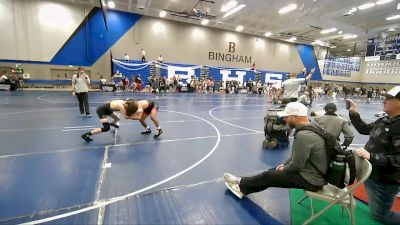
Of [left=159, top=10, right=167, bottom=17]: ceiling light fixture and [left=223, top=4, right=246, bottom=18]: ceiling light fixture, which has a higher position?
[left=159, top=10, right=167, bottom=17]: ceiling light fixture

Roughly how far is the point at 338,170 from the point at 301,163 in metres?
0.35

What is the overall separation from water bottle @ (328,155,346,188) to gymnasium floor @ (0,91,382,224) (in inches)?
28.9

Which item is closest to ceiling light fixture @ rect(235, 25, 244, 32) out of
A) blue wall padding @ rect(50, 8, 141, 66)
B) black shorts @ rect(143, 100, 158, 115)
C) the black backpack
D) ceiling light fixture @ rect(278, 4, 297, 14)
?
ceiling light fixture @ rect(278, 4, 297, 14)

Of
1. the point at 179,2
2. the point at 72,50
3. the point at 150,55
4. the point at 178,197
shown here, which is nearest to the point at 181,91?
the point at 150,55

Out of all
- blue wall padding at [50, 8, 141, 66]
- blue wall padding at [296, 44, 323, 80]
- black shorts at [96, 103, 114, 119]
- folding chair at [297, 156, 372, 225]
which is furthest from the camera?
blue wall padding at [296, 44, 323, 80]

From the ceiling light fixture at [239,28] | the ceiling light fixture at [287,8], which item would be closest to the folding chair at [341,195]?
the ceiling light fixture at [287,8]

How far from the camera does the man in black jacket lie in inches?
90.7

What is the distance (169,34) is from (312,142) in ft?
76.2

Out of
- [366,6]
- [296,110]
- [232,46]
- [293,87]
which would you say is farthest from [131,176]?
[232,46]

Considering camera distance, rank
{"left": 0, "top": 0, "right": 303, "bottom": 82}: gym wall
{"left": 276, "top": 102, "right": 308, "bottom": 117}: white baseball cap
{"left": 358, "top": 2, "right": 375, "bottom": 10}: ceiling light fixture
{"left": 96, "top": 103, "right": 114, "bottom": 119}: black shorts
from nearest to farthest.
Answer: {"left": 276, "top": 102, "right": 308, "bottom": 117}: white baseball cap
{"left": 96, "top": 103, "right": 114, "bottom": 119}: black shorts
{"left": 358, "top": 2, "right": 375, "bottom": 10}: ceiling light fixture
{"left": 0, "top": 0, "right": 303, "bottom": 82}: gym wall

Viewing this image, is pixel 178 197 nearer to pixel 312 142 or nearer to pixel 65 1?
pixel 312 142

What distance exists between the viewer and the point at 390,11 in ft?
61.2

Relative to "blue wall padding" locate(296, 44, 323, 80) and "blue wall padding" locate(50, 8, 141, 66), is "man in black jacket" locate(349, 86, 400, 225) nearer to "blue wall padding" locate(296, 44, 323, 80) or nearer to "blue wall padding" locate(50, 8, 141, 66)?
"blue wall padding" locate(50, 8, 141, 66)

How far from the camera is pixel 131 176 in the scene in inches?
141
